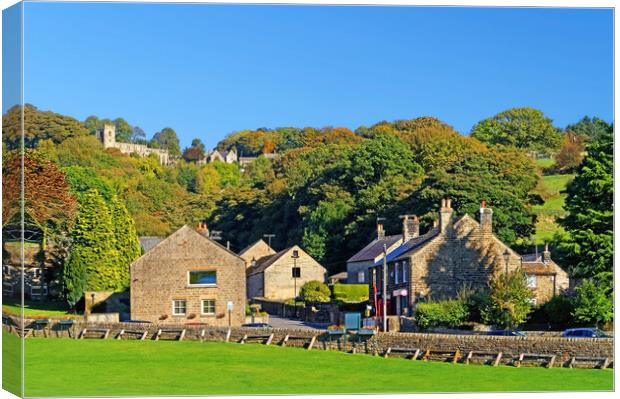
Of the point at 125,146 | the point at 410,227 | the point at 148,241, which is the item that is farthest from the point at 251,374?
the point at 125,146

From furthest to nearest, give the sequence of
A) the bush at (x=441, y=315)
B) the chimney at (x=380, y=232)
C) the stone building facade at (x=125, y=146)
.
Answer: the stone building facade at (x=125, y=146)
the chimney at (x=380, y=232)
the bush at (x=441, y=315)

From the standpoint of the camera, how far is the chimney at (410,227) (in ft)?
225

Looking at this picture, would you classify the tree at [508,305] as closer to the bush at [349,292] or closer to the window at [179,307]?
the window at [179,307]

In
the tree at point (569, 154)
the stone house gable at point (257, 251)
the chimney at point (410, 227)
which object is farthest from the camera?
the stone house gable at point (257, 251)

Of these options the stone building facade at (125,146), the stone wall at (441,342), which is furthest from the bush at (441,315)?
the stone building facade at (125,146)

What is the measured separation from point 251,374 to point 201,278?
77.4 ft

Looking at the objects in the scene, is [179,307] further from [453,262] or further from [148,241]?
[148,241]

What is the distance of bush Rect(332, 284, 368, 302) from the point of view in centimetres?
7094

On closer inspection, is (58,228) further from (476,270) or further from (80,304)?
(476,270)

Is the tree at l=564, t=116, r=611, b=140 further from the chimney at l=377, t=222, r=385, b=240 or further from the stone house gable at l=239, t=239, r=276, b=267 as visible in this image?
the stone house gable at l=239, t=239, r=276, b=267

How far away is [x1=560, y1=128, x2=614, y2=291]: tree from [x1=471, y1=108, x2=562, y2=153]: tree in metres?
27.4

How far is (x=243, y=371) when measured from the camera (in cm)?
3681

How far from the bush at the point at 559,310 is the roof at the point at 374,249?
20.5 metres

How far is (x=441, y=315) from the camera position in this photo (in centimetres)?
5012
